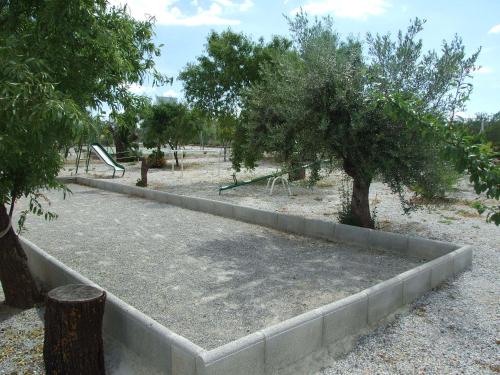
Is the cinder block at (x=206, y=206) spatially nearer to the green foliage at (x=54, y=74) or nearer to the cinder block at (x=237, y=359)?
the green foliage at (x=54, y=74)

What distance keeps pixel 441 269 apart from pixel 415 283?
2.04ft

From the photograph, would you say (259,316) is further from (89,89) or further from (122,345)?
(89,89)

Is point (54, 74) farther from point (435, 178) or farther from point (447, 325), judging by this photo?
point (435, 178)

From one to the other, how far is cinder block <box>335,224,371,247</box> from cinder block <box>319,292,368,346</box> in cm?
276

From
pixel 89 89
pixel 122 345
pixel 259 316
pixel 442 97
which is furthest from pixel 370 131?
pixel 122 345

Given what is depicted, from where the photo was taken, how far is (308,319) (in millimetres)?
3281

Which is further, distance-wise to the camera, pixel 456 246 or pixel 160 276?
pixel 456 246

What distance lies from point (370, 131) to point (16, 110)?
474 cm

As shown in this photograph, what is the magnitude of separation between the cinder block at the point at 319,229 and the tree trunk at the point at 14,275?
14.0 ft

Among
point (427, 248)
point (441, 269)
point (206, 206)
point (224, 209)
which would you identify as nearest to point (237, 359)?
point (441, 269)

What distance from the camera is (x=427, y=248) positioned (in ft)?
18.9

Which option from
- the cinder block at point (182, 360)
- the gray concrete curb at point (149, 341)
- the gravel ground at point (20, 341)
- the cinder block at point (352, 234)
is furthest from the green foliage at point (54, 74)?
the cinder block at point (352, 234)

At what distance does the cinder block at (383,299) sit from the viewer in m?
3.88

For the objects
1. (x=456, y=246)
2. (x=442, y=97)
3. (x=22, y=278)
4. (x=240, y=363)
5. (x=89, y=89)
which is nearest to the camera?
(x=240, y=363)
